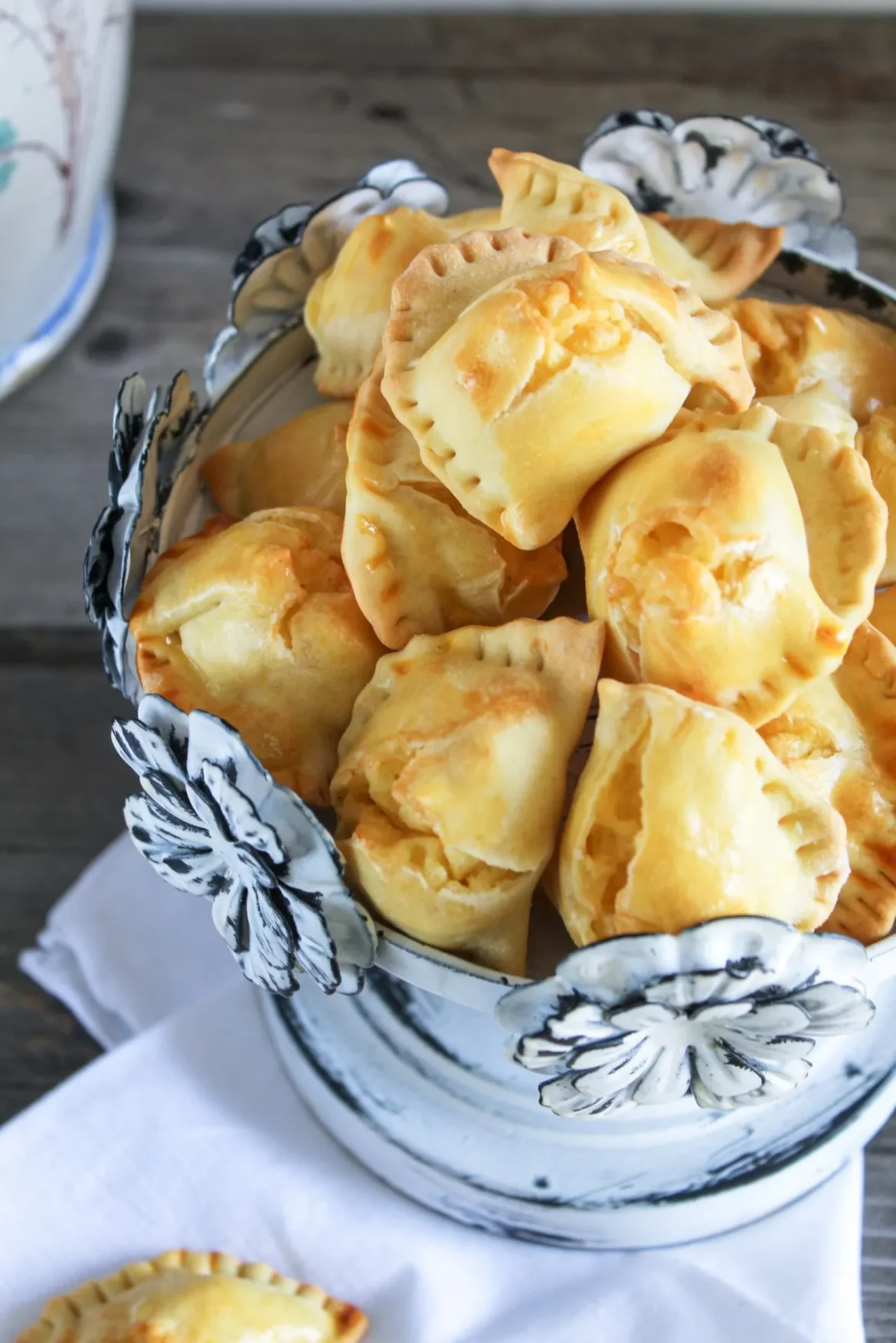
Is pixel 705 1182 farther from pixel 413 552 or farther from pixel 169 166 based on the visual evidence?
pixel 169 166

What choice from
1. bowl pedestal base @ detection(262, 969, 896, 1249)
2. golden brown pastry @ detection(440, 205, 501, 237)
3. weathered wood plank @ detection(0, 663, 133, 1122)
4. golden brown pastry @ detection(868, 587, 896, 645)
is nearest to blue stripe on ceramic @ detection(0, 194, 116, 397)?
weathered wood plank @ detection(0, 663, 133, 1122)

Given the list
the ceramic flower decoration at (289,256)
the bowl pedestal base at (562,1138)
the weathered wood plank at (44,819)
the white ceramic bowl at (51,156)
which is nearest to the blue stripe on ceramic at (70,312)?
the white ceramic bowl at (51,156)

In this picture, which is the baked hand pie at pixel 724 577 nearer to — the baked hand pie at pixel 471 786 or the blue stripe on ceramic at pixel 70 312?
the baked hand pie at pixel 471 786

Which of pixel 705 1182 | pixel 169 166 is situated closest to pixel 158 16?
pixel 169 166

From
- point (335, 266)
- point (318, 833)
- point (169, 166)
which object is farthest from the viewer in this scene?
point (169, 166)

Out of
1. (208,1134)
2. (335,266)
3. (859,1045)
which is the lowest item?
(208,1134)

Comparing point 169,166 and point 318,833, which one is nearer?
point 318,833

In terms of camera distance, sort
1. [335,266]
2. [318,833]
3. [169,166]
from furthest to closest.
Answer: [169,166]
[335,266]
[318,833]
